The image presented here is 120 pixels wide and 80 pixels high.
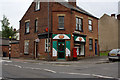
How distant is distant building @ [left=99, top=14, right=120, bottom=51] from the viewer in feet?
125

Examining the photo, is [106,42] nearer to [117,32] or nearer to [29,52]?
[117,32]

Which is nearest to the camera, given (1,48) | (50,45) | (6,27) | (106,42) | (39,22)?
(50,45)

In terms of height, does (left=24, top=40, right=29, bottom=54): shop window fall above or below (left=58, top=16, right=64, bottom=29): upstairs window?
below

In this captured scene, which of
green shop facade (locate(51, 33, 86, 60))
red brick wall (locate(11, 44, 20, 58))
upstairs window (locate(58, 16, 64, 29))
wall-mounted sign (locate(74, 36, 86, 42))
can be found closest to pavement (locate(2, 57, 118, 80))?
green shop facade (locate(51, 33, 86, 60))

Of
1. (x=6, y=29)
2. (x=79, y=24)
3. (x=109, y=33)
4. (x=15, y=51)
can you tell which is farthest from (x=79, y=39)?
(x=6, y=29)

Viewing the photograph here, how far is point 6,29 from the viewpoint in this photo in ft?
165

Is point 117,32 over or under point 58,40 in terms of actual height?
over

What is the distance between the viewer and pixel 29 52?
22594 millimetres

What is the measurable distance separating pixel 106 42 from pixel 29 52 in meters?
24.1

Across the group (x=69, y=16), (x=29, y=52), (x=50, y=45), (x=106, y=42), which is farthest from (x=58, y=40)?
(x=106, y=42)

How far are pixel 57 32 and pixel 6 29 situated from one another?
36.4m

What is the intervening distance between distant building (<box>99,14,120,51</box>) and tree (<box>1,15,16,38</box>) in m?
31.5

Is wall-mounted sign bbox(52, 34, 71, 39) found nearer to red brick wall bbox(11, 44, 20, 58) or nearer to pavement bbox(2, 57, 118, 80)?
pavement bbox(2, 57, 118, 80)

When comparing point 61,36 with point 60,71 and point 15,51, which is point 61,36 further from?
point 15,51
